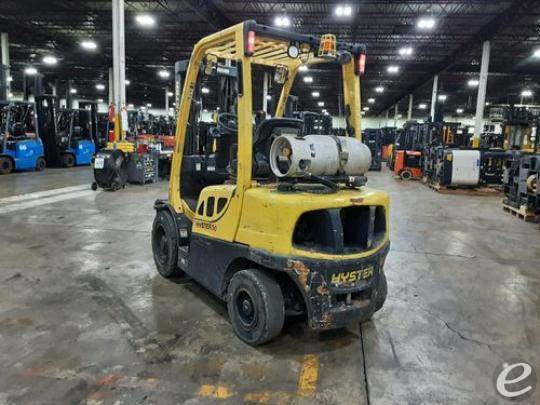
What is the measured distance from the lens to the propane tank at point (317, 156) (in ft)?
9.00

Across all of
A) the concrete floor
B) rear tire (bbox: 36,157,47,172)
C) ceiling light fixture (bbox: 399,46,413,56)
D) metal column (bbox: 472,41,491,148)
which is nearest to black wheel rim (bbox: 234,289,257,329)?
the concrete floor

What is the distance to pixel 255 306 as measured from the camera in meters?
2.82

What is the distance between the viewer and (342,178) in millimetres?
3076

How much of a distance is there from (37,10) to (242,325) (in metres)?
18.1

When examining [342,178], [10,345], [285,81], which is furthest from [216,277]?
[285,81]

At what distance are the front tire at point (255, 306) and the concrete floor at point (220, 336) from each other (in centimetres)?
12

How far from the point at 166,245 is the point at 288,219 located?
204 cm

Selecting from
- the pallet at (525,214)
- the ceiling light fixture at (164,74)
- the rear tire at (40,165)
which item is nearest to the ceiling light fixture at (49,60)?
the ceiling light fixture at (164,74)

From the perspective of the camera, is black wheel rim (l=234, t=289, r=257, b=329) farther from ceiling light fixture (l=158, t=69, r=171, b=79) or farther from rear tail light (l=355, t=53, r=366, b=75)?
ceiling light fixture (l=158, t=69, r=171, b=79)

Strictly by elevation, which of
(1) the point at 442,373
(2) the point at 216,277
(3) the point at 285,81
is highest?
(3) the point at 285,81

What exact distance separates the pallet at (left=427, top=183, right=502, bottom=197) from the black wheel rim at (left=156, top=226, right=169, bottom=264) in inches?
429

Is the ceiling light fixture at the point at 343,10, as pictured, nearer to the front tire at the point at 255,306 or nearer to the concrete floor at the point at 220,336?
the concrete floor at the point at 220,336

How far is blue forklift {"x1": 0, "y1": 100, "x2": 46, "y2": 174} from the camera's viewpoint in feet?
44.3

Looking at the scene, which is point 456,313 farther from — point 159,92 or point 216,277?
point 159,92
